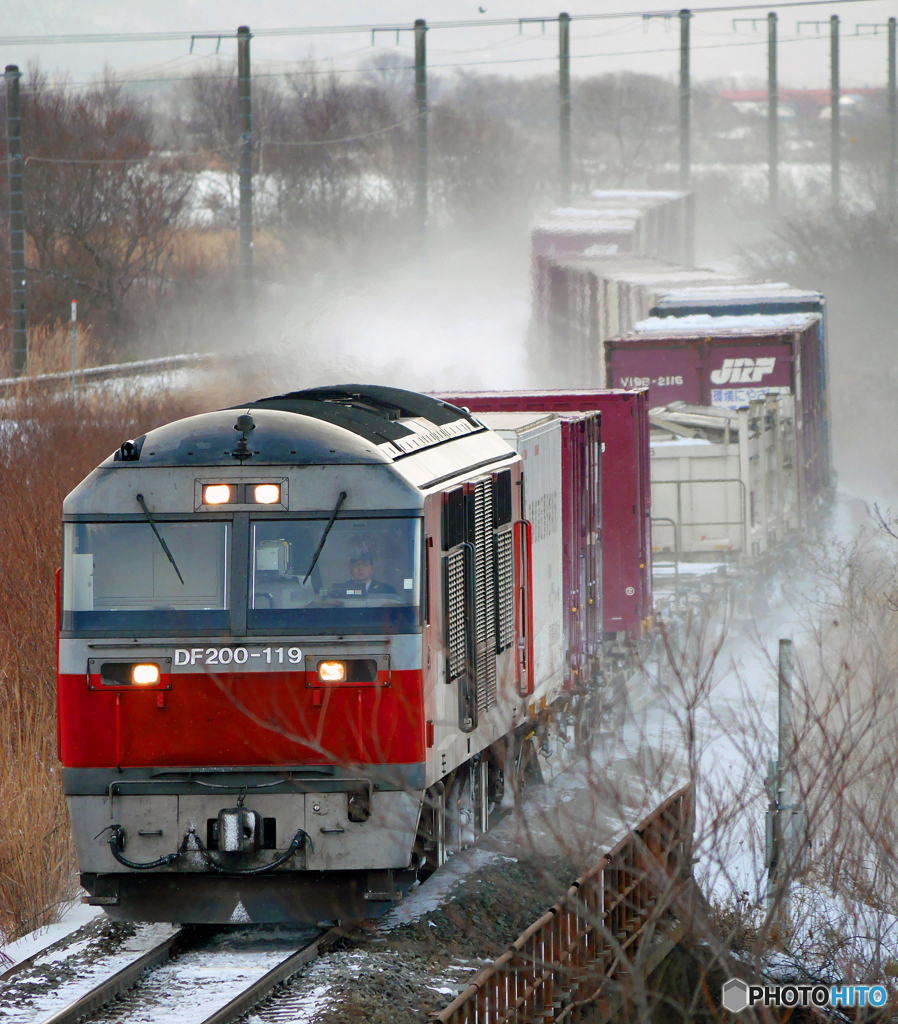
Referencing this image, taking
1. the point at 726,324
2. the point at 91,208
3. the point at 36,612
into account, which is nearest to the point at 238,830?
the point at 36,612

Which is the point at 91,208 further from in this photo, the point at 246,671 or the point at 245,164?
the point at 246,671

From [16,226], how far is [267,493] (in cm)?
1974

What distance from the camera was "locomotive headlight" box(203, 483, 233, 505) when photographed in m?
8.51

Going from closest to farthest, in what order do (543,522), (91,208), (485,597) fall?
(485,597), (543,522), (91,208)

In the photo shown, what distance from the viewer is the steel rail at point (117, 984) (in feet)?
25.1

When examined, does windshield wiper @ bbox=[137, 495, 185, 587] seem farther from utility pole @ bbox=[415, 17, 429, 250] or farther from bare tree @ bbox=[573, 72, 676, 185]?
bare tree @ bbox=[573, 72, 676, 185]

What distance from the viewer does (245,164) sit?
1266 inches

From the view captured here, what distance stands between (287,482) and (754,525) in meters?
12.9

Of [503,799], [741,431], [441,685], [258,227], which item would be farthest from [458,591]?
[258,227]

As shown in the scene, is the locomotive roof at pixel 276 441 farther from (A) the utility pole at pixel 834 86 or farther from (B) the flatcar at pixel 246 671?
(A) the utility pole at pixel 834 86

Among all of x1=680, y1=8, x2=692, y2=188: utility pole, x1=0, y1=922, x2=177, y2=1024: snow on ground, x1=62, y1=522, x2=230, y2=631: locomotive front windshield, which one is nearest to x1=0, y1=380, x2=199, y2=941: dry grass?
x1=0, y1=922, x2=177, y2=1024: snow on ground

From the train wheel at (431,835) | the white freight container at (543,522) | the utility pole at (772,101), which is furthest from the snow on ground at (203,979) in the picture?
the utility pole at (772,101)

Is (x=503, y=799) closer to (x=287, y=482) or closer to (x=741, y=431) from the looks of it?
(x=287, y=482)

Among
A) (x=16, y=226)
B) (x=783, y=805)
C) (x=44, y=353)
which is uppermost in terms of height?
(x=16, y=226)
